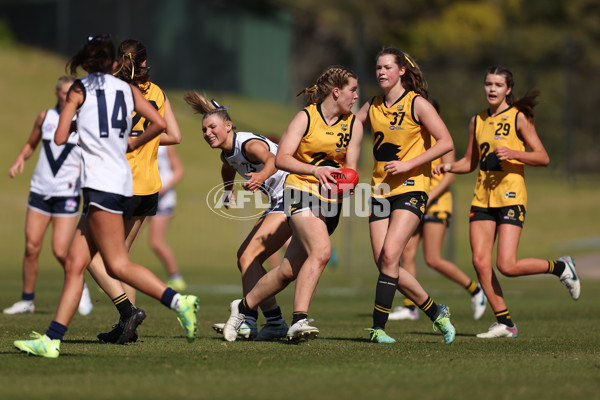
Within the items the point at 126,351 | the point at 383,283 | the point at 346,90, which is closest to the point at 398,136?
the point at 346,90

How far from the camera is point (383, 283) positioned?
7.63 meters

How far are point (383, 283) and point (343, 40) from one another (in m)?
39.3

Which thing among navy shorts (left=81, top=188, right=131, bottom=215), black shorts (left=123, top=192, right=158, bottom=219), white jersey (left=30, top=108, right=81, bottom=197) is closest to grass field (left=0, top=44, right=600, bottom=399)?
black shorts (left=123, top=192, right=158, bottom=219)

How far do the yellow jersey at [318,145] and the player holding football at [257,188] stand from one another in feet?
1.12

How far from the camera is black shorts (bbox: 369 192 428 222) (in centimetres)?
761

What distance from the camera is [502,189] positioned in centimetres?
867

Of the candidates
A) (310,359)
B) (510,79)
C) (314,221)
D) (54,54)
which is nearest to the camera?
(310,359)

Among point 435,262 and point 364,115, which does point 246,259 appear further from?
point 435,262

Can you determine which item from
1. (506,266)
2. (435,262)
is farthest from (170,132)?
(435,262)

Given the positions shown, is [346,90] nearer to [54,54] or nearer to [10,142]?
[10,142]

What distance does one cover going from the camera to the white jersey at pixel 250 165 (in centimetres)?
793

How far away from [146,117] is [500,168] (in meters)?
3.60

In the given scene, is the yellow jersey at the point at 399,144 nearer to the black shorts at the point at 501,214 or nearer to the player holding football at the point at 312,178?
the player holding football at the point at 312,178

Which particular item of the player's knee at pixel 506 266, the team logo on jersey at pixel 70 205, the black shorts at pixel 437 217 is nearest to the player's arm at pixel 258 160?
the player's knee at pixel 506 266
